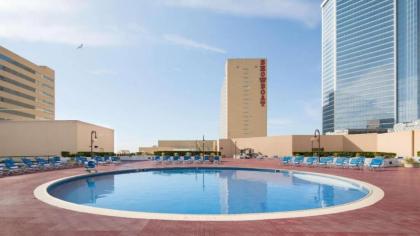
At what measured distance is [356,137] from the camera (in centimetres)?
3247

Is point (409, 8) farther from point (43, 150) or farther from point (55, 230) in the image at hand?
point (55, 230)

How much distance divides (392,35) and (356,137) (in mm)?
68094

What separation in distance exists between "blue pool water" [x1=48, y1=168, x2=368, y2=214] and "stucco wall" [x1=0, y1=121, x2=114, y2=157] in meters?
13.9

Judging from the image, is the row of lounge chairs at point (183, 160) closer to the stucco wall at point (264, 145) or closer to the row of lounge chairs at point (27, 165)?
the row of lounge chairs at point (27, 165)

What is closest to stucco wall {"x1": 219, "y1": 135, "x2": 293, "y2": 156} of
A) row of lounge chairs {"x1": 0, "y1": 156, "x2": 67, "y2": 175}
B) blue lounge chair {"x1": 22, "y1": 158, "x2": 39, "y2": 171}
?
row of lounge chairs {"x1": 0, "y1": 156, "x2": 67, "y2": 175}

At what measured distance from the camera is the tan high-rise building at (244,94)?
93.8 m

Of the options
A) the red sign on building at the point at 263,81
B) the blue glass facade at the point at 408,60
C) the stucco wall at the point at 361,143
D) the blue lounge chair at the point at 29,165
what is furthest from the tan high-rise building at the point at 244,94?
the blue lounge chair at the point at 29,165

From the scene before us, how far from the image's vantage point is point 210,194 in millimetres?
12648

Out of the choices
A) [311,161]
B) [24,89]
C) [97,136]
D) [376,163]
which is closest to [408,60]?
[311,161]

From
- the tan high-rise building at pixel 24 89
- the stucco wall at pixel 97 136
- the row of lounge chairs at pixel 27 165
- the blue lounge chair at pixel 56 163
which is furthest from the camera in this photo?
the tan high-rise building at pixel 24 89

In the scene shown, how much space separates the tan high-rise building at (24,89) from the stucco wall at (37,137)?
130ft

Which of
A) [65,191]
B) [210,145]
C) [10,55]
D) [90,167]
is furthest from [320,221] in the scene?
[10,55]

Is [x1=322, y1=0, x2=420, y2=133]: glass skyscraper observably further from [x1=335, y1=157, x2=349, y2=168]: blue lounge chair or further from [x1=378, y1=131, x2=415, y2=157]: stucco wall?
[x1=335, y1=157, x2=349, y2=168]: blue lounge chair

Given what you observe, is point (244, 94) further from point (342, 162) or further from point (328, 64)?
point (342, 162)
